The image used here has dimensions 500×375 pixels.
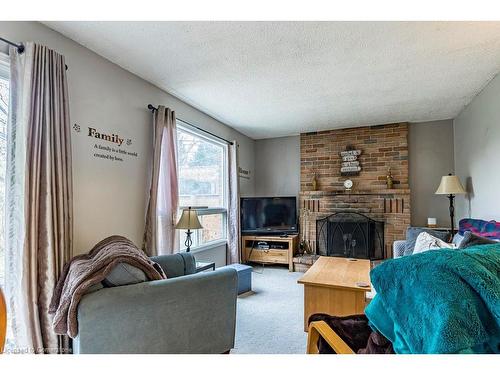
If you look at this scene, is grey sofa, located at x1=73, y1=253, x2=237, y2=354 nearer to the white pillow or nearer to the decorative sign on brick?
the white pillow

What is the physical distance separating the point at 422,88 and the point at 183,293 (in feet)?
10.4

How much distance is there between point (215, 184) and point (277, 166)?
160 centimetres

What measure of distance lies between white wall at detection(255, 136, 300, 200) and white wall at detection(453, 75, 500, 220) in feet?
8.12

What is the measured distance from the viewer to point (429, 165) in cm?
462

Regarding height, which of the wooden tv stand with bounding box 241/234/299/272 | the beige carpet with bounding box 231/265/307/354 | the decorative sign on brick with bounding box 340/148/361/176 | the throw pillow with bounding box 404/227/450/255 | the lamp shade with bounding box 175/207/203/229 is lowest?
the beige carpet with bounding box 231/265/307/354

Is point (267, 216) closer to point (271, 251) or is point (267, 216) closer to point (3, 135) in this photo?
point (271, 251)

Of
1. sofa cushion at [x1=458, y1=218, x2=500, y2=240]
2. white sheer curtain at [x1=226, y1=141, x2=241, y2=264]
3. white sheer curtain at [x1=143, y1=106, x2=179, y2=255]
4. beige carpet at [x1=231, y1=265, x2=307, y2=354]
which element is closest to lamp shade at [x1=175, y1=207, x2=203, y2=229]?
white sheer curtain at [x1=143, y1=106, x2=179, y2=255]

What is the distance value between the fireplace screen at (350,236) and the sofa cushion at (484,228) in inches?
68.4

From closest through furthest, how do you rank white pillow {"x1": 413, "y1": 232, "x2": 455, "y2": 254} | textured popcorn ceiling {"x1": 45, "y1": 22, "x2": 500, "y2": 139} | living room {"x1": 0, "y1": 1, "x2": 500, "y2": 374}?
living room {"x1": 0, "y1": 1, "x2": 500, "y2": 374} → textured popcorn ceiling {"x1": 45, "y1": 22, "x2": 500, "y2": 139} → white pillow {"x1": 413, "y1": 232, "x2": 455, "y2": 254}

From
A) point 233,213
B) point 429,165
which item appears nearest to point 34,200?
point 233,213

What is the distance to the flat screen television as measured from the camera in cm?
502

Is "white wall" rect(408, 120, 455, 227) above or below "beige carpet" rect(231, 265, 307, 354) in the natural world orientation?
above
